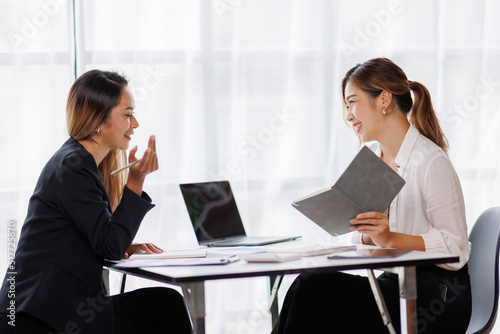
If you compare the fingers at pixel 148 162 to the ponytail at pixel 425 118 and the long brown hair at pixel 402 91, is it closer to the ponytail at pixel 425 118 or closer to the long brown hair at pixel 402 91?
the long brown hair at pixel 402 91

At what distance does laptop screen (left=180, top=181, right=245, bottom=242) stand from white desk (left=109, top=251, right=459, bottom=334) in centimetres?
65

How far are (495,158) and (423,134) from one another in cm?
150

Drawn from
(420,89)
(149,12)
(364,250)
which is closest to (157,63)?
(149,12)

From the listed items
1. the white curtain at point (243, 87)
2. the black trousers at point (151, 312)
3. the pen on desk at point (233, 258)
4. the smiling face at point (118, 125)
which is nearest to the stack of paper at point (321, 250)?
the pen on desk at point (233, 258)

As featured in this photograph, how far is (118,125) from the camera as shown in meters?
1.89

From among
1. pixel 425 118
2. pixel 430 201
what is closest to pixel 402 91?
pixel 425 118

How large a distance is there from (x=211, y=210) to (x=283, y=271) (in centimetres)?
92

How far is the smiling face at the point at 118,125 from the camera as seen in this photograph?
1878 mm

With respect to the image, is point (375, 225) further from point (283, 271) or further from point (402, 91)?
point (402, 91)

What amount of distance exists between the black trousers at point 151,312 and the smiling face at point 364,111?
862mm

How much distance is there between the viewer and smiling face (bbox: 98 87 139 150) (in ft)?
6.16

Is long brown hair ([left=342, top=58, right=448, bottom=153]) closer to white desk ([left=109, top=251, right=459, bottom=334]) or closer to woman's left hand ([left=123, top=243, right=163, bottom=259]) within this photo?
white desk ([left=109, top=251, right=459, bottom=334])

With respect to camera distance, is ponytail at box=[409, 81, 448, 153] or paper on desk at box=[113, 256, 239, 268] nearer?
paper on desk at box=[113, 256, 239, 268]

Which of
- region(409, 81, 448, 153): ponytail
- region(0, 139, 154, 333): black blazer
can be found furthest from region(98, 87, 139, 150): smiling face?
region(409, 81, 448, 153): ponytail
